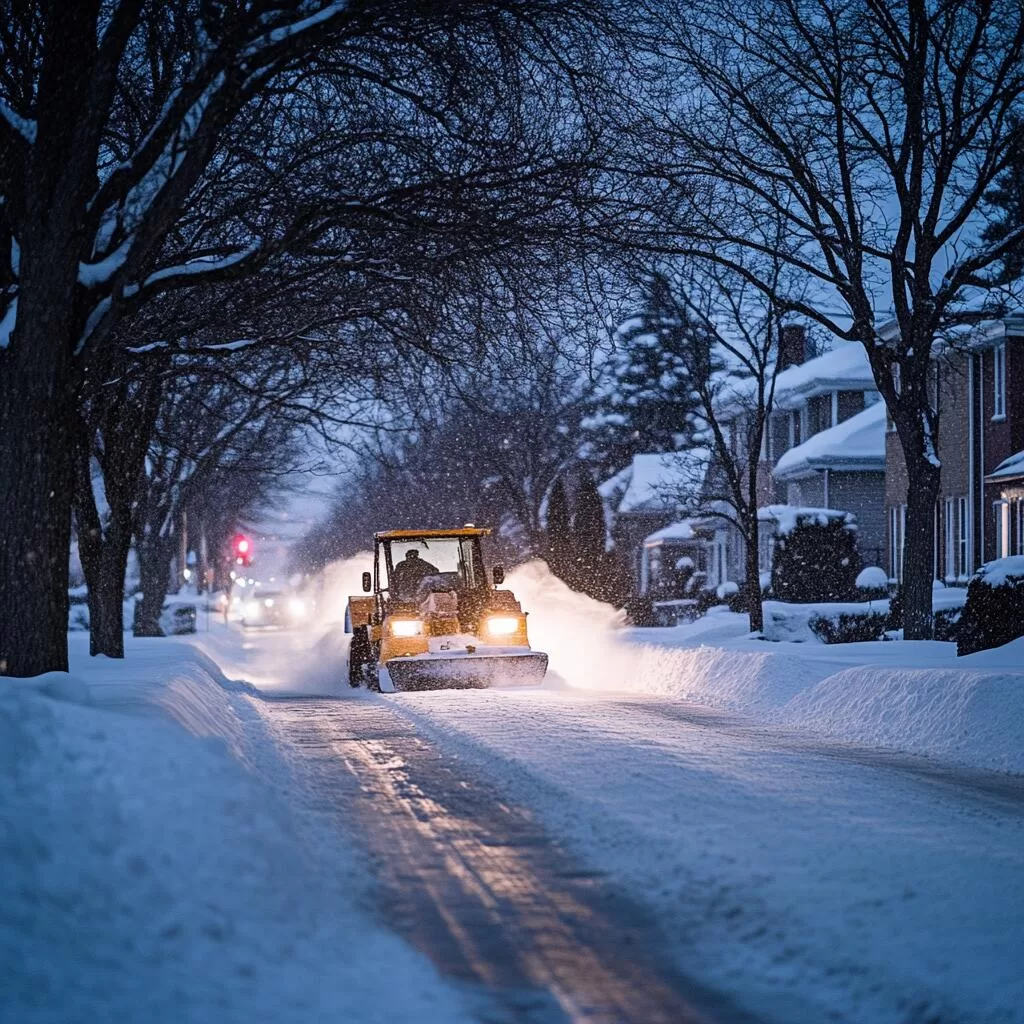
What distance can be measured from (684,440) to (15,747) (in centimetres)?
6091

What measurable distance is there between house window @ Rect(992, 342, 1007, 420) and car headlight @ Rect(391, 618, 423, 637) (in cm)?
1770

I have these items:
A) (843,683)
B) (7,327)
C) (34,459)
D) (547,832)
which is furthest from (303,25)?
(843,683)

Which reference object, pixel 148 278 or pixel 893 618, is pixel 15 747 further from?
pixel 893 618

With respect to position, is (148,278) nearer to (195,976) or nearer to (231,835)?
(231,835)

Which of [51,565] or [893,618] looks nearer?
[51,565]

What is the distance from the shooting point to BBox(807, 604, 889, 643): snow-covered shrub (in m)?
29.2

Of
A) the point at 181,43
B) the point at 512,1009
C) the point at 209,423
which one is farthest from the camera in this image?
the point at 209,423

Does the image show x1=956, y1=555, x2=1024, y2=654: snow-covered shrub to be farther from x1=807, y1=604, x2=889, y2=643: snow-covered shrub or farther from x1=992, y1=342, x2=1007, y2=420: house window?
x1=992, y1=342, x2=1007, y2=420: house window

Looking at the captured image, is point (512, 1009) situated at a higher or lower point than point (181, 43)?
lower

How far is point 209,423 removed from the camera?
31.6m

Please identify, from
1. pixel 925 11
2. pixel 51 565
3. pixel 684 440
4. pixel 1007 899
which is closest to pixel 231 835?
pixel 1007 899

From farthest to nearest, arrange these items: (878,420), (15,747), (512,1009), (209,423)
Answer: (878,420) < (209,423) < (15,747) < (512,1009)

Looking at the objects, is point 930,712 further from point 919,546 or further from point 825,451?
point 825,451

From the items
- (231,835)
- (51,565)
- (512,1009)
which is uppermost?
(51,565)
